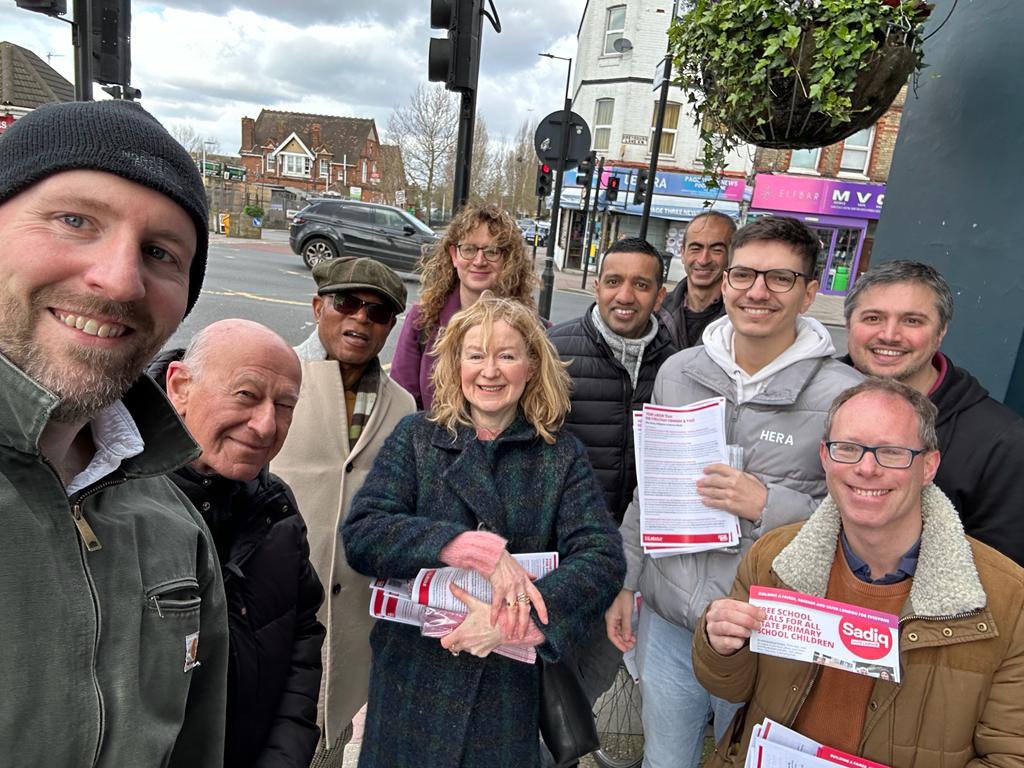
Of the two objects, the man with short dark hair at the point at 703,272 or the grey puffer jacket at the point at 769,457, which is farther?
the man with short dark hair at the point at 703,272

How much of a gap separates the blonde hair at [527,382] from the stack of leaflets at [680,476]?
0.33m

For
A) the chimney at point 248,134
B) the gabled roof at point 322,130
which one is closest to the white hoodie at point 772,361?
the gabled roof at point 322,130

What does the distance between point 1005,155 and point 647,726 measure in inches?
117

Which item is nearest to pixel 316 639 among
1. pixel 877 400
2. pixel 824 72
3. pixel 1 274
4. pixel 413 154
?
pixel 1 274

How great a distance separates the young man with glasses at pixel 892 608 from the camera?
143 centimetres

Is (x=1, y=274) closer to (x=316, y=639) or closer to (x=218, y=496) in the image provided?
(x=218, y=496)

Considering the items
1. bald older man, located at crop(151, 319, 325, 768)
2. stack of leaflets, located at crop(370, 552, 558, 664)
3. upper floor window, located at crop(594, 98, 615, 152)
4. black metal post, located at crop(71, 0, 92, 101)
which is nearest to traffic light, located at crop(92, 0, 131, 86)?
→ black metal post, located at crop(71, 0, 92, 101)

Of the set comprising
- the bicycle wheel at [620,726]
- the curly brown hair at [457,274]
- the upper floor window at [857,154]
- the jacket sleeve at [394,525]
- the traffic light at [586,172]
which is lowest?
the bicycle wheel at [620,726]

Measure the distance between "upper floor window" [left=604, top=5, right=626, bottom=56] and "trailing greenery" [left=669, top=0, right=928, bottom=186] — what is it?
2533cm

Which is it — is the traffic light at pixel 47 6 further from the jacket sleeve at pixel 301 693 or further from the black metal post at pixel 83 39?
the jacket sleeve at pixel 301 693

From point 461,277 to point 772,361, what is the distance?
1628 millimetres

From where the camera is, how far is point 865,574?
1.63 m

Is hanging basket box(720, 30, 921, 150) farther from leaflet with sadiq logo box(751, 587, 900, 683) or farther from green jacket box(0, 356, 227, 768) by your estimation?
green jacket box(0, 356, 227, 768)

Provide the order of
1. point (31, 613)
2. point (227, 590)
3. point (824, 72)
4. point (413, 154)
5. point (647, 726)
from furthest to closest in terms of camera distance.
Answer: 1. point (413, 154)
2. point (647, 726)
3. point (824, 72)
4. point (227, 590)
5. point (31, 613)
